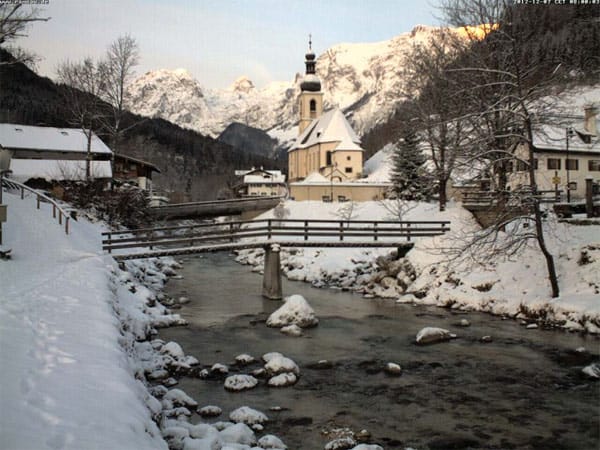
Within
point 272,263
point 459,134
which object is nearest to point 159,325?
point 272,263

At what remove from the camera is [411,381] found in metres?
13.5

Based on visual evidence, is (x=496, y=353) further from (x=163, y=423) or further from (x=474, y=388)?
(x=163, y=423)

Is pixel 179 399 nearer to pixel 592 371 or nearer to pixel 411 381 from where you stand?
pixel 411 381

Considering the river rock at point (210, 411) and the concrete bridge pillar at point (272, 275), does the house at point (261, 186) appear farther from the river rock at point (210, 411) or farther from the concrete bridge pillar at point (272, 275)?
the river rock at point (210, 411)

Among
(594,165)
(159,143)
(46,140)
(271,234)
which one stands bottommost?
Answer: (271,234)

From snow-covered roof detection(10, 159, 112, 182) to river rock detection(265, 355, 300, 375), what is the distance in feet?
101

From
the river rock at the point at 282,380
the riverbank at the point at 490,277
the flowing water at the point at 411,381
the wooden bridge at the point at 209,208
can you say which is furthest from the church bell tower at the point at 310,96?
the river rock at the point at 282,380

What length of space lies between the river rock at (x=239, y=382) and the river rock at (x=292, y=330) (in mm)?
5291

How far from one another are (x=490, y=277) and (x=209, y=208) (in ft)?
93.6

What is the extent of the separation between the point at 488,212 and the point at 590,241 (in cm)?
746

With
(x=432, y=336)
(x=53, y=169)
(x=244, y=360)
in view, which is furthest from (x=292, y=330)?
(x=53, y=169)

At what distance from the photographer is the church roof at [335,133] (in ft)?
257

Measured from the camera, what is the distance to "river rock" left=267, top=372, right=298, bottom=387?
42.8 feet

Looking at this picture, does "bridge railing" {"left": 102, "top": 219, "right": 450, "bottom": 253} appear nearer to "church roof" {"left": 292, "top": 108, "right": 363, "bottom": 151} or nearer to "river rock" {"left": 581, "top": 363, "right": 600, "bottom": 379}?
"river rock" {"left": 581, "top": 363, "right": 600, "bottom": 379}
